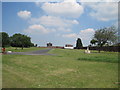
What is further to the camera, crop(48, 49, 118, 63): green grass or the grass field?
crop(48, 49, 118, 63): green grass

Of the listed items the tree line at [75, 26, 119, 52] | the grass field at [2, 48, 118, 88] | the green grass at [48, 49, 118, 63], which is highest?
the tree line at [75, 26, 119, 52]

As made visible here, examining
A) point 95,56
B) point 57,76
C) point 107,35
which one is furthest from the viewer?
point 107,35

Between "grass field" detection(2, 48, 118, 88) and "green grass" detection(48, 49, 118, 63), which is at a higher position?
"grass field" detection(2, 48, 118, 88)

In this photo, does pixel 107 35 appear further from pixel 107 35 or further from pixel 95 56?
pixel 95 56

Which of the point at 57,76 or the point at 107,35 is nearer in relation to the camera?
the point at 57,76

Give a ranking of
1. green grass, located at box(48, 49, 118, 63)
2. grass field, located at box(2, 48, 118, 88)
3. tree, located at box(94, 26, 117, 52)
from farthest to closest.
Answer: tree, located at box(94, 26, 117, 52)
green grass, located at box(48, 49, 118, 63)
grass field, located at box(2, 48, 118, 88)

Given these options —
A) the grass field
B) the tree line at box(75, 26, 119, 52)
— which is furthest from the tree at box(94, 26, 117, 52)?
the grass field

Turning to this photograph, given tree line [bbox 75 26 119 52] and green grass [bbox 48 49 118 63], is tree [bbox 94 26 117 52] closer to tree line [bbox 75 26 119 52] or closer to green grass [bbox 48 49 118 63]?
tree line [bbox 75 26 119 52]

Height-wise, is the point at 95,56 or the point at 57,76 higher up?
the point at 57,76

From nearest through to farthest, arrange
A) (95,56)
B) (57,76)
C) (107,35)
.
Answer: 1. (57,76)
2. (95,56)
3. (107,35)

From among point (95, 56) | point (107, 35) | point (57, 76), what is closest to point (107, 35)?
point (107, 35)

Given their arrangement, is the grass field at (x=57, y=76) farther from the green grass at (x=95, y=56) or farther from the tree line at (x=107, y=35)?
the tree line at (x=107, y=35)

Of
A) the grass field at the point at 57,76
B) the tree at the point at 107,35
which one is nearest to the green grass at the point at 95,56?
the grass field at the point at 57,76

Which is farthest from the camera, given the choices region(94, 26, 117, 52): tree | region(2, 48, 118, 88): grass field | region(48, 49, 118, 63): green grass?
region(94, 26, 117, 52): tree
